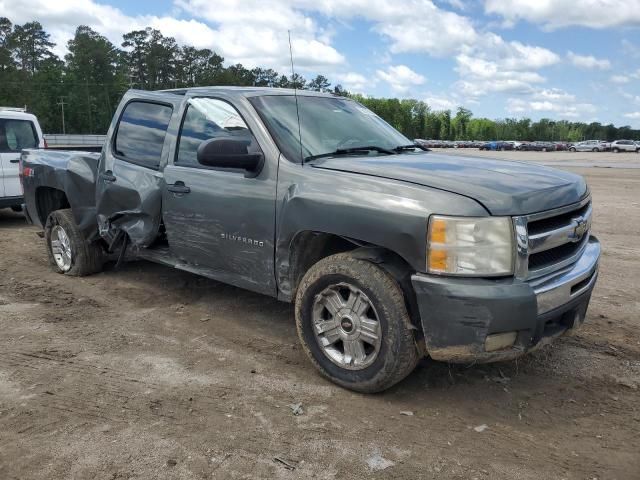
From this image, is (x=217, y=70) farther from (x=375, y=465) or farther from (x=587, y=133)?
(x=587, y=133)

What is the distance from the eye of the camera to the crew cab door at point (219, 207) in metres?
3.92

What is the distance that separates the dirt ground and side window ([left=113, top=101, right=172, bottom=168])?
1359 millimetres

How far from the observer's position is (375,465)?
9.15ft

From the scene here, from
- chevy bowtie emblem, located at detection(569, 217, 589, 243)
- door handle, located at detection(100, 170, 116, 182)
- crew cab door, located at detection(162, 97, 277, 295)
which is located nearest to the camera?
chevy bowtie emblem, located at detection(569, 217, 589, 243)

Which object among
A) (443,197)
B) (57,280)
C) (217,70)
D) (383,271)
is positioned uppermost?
(217,70)

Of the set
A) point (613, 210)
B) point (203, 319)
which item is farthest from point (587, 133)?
point (203, 319)

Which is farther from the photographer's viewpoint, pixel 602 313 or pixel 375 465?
pixel 602 313

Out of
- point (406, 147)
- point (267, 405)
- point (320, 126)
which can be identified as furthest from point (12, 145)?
point (267, 405)

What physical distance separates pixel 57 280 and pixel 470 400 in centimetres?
458

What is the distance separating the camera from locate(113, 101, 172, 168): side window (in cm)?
490

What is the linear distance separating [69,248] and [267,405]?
3782 millimetres

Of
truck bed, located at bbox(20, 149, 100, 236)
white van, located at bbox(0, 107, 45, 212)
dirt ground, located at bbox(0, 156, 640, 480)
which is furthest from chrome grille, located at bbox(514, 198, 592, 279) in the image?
white van, located at bbox(0, 107, 45, 212)

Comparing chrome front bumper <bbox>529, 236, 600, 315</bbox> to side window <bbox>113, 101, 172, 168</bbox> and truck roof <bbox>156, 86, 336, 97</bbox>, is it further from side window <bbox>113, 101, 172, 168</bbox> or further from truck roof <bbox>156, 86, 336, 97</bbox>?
side window <bbox>113, 101, 172, 168</bbox>

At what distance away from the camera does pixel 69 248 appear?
6168 millimetres
